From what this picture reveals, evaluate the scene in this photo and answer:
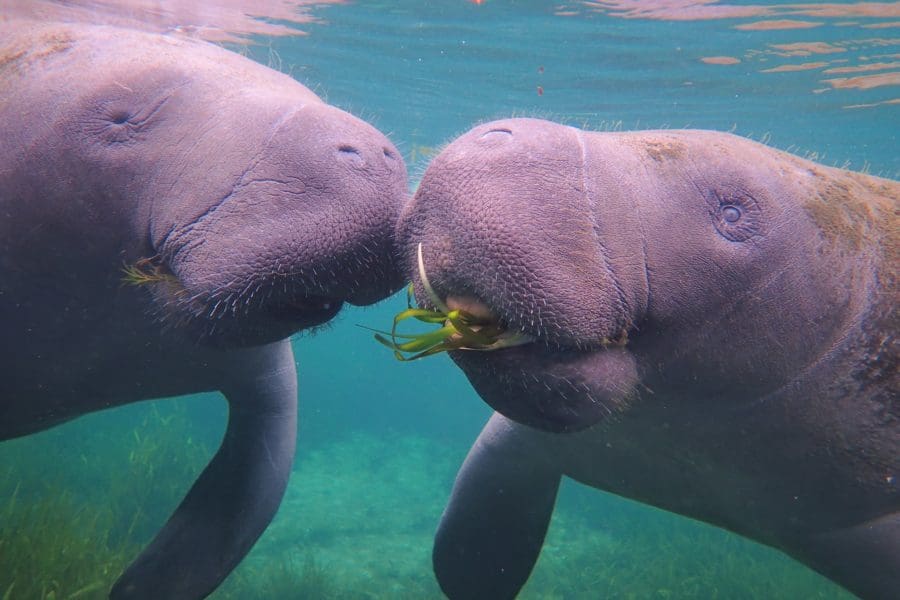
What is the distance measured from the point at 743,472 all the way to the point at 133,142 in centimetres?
346

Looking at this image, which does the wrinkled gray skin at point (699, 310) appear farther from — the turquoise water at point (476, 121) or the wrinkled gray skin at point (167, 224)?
the turquoise water at point (476, 121)

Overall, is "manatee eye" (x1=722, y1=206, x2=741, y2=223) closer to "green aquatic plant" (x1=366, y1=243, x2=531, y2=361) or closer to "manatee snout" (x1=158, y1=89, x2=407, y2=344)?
"green aquatic plant" (x1=366, y1=243, x2=531, y2=361)

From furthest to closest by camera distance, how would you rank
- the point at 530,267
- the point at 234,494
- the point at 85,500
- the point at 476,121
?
the point at 476,121
the point at 85,500
the point at 234,494
the point at 530,267

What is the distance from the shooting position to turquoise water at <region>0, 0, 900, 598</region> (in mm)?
12203

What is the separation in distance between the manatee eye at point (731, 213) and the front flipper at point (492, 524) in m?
2.64

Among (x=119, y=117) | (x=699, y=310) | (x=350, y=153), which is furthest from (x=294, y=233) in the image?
(x=699, y=310)

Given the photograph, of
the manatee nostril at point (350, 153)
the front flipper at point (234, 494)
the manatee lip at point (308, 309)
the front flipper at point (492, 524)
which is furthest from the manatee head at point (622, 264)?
the front flipper at point (234, 494)

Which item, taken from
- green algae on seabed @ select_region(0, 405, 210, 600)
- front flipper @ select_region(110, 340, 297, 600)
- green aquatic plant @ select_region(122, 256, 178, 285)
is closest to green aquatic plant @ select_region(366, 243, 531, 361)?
green aquatic plant @ select_region(122, 256, 178, 285)

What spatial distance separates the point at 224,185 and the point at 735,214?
6.94ft

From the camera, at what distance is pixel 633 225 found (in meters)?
2.33

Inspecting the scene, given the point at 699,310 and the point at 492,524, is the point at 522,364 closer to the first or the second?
the point at 699,310

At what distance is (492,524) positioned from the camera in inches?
193

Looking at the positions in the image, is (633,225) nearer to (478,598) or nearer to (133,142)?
(133,142)

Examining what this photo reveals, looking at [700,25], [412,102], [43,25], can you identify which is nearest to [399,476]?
[412,102]
